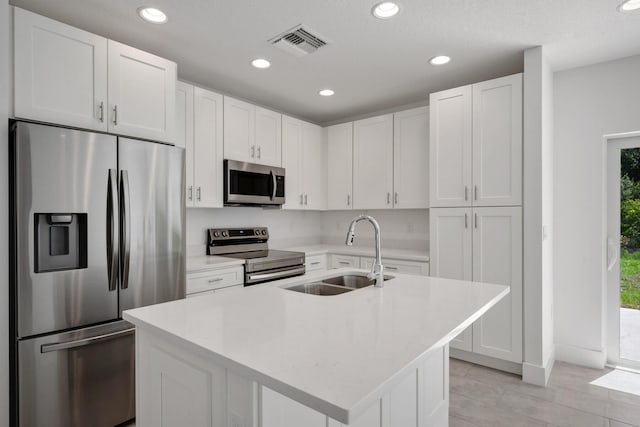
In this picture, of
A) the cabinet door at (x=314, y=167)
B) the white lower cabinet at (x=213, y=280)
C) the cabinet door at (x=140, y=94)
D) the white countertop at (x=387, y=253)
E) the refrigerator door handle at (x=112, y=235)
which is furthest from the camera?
the cabinet door at (x=314, y=167)

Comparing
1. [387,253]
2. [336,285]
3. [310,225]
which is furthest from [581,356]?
[310,225]

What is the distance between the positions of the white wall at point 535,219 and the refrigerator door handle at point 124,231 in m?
2.83

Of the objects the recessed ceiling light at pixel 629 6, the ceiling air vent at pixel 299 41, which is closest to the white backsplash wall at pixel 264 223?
the ceiling air vent at pixel 299 41

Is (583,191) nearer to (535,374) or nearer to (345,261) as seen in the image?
(535,374)

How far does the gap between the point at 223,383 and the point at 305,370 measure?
35 cm

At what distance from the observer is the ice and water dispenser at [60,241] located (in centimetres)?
179

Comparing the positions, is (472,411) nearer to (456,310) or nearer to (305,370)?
(456,310)

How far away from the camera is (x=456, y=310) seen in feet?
4.53

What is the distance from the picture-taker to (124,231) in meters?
2.03

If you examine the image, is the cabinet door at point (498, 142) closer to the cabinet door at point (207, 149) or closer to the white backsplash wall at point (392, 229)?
the white backsplash wall at point (392, 229)

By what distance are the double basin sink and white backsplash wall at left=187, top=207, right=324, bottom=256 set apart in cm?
176

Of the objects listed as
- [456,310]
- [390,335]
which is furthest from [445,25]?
[390,335]

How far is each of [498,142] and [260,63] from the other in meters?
2.07

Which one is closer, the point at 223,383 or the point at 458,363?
the point at 223,383
